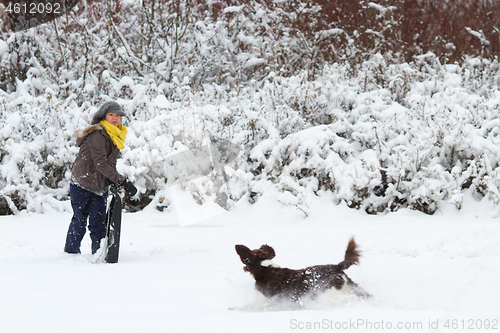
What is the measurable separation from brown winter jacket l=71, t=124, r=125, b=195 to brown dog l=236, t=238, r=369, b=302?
5.68ft

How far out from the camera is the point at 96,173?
3893 mm

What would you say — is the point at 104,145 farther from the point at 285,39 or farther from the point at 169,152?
Answer: the point at 285,39

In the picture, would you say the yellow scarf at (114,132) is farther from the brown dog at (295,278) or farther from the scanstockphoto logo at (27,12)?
the scanstockphoto logo at (27,12)

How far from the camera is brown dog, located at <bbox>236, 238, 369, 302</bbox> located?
7.73 feet

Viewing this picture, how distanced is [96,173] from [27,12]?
784 centimetres

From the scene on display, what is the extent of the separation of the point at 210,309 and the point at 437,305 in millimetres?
1209

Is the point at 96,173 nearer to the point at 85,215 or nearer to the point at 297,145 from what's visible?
the point at 85,215

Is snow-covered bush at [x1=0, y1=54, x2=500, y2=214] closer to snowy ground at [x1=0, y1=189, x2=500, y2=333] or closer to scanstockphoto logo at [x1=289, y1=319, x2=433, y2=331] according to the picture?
snowy ground at [x1=0, y1=189, x2=500, y2=333]

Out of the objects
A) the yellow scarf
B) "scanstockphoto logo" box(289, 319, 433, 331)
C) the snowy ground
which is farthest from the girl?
"scanstockphoto logo" box(289, 319, 433, 331)

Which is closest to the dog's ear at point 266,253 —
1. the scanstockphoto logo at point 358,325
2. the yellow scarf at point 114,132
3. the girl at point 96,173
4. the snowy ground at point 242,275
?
the snowy ground at point 242,275

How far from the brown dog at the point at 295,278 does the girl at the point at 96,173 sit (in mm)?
1647

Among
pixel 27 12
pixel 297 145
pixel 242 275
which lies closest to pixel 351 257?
pixel 242 275

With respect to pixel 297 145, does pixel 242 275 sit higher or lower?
lower

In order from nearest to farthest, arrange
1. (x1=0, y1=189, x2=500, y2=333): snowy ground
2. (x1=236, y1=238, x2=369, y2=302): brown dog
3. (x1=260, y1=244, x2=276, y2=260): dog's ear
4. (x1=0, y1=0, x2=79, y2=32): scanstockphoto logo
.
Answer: (x1=0, y1=189, x2=500, y2=333): snowy ground, (x1=236, y1=238, x2=369, y2=302): brown dog, (x1=260, y1=244, x2=276, y2=260): dog's ear, (x1=0, y1=0, x2=79, y2=32): scanstockphoto logo
